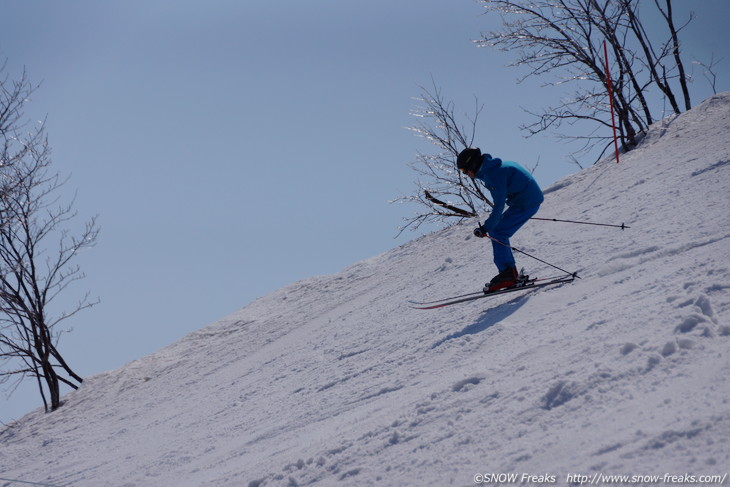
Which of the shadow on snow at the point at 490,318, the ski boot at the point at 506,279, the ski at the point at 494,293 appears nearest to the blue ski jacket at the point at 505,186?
the ski boot at the point at 506,279

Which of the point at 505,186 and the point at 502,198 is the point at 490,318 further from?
the point at 505,186

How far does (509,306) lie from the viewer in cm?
708

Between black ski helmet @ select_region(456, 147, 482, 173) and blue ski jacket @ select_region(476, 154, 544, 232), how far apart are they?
0.05 meters

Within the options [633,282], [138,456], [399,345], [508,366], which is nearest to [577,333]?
[508,366]

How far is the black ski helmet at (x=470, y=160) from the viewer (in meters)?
7.29

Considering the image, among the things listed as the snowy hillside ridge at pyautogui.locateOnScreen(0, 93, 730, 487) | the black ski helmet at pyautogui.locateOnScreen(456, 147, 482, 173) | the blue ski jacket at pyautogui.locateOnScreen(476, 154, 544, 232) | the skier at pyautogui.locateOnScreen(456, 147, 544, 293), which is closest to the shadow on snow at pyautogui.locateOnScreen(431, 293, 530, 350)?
the snowy hillside ridge at pyautogui.locateOnScreen(0, 93, 730, 487)

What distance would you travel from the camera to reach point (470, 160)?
7.30 m

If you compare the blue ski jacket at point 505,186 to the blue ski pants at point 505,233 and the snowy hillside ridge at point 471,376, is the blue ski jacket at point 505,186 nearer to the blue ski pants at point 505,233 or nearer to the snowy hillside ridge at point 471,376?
the blue ski pants at point 505,233

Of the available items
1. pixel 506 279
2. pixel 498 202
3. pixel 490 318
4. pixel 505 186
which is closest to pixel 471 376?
pixel 490 318

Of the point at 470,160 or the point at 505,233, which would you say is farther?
the point at 505,233

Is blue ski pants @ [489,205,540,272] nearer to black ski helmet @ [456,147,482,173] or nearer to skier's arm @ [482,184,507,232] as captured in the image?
skier's arm @ [482,184,507,232]

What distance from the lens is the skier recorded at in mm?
7336

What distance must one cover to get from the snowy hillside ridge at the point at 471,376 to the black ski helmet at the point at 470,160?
1623 mm

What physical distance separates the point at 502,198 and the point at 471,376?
9.61ft
